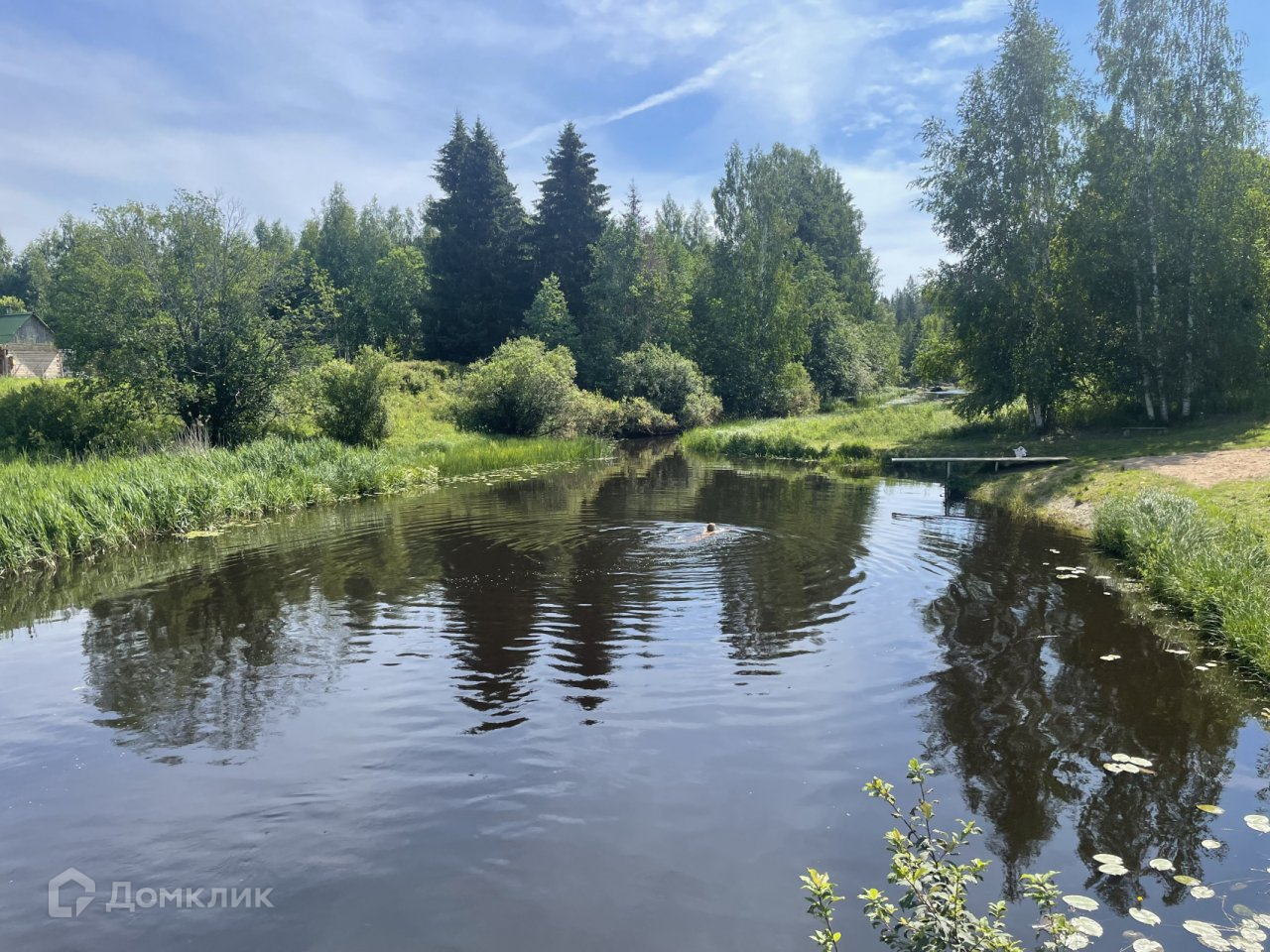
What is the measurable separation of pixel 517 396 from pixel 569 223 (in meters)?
25.8

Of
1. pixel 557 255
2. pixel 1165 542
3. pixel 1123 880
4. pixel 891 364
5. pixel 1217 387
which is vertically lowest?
pixel 1123 880

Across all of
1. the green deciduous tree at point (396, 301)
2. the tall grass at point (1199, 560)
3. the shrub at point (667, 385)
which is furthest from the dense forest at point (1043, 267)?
the green deciduous tree at point (396, 301)

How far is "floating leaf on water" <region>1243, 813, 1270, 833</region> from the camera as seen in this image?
6.08 meters

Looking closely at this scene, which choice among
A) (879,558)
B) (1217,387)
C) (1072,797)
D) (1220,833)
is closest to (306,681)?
(1072,797)

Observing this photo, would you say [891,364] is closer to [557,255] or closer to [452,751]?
[557,255]

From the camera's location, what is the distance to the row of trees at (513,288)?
96.3ft

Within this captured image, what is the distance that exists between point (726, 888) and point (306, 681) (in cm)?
642

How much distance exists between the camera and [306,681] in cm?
951

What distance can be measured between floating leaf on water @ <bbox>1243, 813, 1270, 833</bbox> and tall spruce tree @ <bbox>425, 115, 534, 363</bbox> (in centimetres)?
5560

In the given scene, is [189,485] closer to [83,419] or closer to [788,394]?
[83,419]

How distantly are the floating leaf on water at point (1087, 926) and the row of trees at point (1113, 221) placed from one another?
2960 cm

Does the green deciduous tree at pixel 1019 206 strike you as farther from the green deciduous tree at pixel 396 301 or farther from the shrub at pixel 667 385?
the green deciduous tree at pixel 396 301

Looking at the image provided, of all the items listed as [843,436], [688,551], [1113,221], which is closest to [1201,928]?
[688,551]

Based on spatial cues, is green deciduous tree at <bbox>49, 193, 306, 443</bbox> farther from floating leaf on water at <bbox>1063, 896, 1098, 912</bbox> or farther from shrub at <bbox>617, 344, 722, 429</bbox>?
floating leaf on water at <bbox>1063, 896, 1098, 912</bbox>
